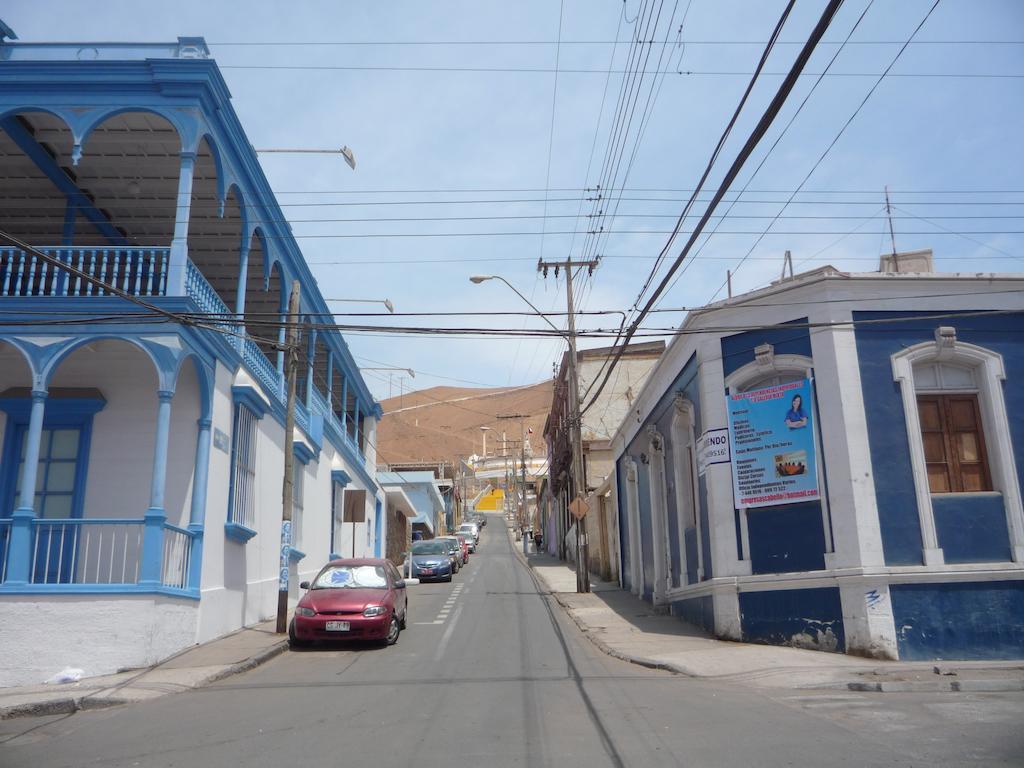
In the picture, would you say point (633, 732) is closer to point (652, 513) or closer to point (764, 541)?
point (764, 541)

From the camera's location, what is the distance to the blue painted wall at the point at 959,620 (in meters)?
12.0

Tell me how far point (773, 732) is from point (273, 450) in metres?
14.1

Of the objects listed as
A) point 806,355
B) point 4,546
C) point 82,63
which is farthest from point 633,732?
point 82,63

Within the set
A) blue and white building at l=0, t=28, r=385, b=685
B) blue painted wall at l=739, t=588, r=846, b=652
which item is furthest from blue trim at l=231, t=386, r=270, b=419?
blue painted wall at l=739, t=588, r=846, b=652

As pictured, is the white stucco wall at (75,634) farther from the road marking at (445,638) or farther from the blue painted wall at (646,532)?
the blue painted wall at (646,532)

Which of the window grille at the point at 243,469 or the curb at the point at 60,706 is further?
the window grille at the point at 243,469

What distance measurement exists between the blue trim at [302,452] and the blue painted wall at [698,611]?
972 cm

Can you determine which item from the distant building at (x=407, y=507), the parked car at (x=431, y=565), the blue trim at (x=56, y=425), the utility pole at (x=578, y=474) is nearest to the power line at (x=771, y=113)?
the blue trim at (x=56, y=425)

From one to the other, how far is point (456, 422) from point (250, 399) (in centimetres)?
15464

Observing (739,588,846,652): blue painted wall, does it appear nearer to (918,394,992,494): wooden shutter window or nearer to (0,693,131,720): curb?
(918,394,992,494): wooden shutter window

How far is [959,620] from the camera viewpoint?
1216 cm

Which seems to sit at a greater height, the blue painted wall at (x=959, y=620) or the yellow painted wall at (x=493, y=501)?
the yellow painted wall at (x=493, y=501)

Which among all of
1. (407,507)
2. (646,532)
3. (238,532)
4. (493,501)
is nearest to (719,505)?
(646,532)

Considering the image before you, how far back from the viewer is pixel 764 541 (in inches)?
533
